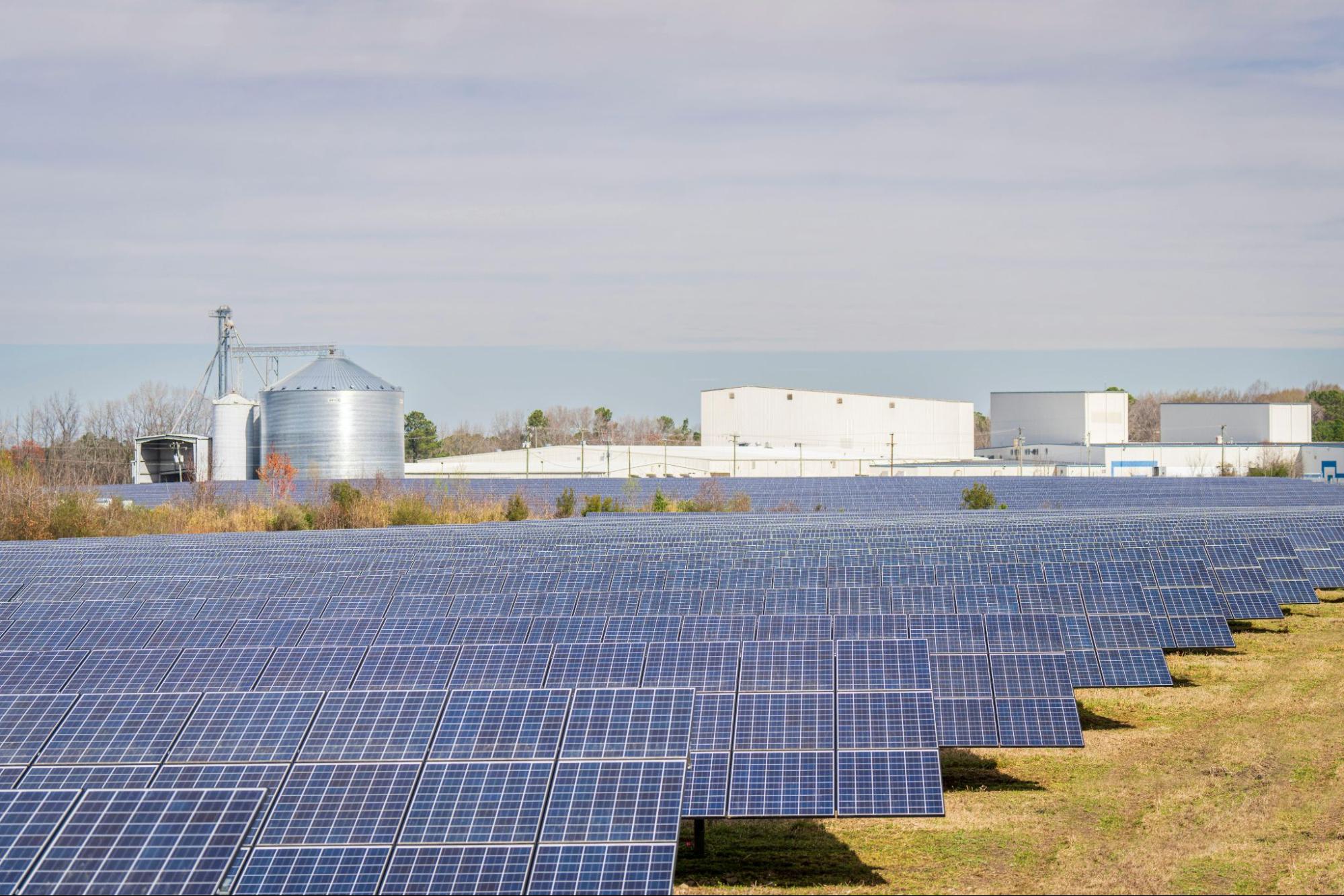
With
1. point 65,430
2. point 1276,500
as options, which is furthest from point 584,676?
point 65,430

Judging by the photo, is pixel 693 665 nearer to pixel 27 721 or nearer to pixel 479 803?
pixel 479 803

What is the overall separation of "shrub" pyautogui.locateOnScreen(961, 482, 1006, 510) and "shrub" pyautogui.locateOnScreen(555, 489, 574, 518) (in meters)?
13.6

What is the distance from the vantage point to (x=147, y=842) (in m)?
7.77

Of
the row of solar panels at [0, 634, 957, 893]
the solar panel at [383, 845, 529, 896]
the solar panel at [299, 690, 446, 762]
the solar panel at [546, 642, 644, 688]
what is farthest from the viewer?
the solar panel at [546, 642, 644, 688]

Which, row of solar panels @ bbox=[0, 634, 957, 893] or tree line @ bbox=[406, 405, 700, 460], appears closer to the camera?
row of solar panels @ bbox=[0, 634, 957, 893]

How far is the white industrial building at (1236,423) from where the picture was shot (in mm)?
95562

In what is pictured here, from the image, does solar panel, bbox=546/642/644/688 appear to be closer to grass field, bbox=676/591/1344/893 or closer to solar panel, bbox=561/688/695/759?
solar panel, bbox=561/688/695/759

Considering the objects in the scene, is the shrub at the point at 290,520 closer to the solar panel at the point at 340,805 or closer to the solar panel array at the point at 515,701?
the solar panel array at the point at 515,701

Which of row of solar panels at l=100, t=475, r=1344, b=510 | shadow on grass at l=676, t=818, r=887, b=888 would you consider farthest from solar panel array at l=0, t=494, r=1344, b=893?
row of solar panels at l=100, t=475, r=1344, b=510

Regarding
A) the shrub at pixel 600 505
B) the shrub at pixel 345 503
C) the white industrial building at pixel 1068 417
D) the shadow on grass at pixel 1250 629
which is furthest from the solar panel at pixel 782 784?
the white industrial building at pixel 1068 417

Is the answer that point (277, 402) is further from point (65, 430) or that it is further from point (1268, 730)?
point (1268, 730)

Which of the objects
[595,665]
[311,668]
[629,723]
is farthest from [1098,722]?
[311,668]

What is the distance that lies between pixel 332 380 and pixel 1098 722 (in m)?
50.8

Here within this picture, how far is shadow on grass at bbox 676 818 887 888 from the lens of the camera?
32.6 ft
